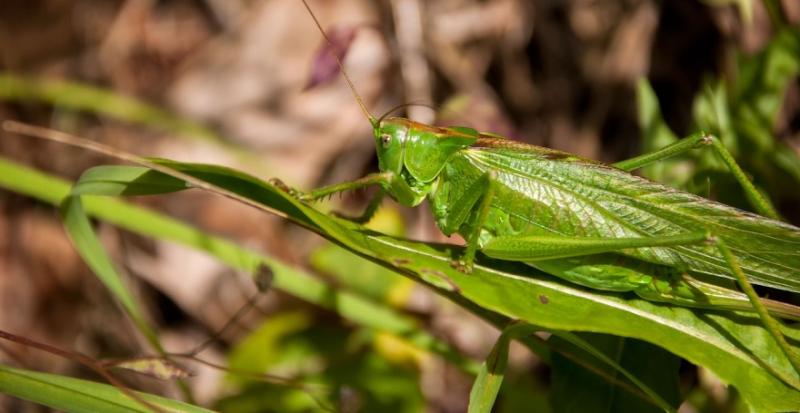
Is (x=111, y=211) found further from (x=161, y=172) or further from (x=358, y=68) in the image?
(x=358, y=68)

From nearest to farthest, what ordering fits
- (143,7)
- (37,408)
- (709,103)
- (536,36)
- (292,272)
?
(292,272) < (709,103) < (37,408) < (536,36) < (143,7)

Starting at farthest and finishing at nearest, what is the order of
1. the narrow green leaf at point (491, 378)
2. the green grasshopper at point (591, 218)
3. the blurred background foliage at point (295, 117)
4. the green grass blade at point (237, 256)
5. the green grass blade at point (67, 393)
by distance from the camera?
the blurred background foliage at point (295, 117), the green grass blade at point (237, 256), the green grasshopper at point (591, 218), the narrow green leaf at point (491, 378), the green grass blade at point (67, 393)

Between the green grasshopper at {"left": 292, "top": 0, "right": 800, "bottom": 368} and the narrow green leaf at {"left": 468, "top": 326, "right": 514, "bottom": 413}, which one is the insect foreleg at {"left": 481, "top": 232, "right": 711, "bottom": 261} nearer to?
the green grasshopper at {"left": 292, "top": 0, "right": 800, "bottom": 368}

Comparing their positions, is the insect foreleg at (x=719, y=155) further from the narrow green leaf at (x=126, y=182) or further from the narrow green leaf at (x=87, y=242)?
the narrow green leaf at (x=87, y=242)

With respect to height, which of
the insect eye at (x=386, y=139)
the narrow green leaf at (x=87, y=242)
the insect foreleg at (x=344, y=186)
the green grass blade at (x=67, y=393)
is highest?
the insect eye at (x=386, y=139)

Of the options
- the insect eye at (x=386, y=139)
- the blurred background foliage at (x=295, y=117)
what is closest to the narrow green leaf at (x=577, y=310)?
the insect eye at (x=386, y=139)

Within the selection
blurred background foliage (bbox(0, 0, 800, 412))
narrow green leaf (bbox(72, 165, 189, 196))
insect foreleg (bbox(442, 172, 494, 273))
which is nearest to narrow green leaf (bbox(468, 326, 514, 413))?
insect foreleg (bbox(442, 172, 494, 273))

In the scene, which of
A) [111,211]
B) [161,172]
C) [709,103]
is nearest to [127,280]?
[111,211]
